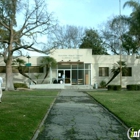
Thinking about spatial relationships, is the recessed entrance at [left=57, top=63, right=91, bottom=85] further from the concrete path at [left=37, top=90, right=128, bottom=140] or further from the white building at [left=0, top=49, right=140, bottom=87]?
the concrete path at [left=37, top=90, right=128, bottom=140]

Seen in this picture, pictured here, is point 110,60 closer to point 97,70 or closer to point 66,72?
point 97,70

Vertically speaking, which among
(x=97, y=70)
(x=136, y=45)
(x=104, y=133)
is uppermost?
(x=136, y=45)

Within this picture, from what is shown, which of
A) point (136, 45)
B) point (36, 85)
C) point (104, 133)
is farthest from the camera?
point (136, 45)

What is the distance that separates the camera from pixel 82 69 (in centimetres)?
4238

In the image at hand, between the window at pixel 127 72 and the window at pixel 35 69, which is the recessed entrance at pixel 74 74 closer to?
the window at pixel 35 69

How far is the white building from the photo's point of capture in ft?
138

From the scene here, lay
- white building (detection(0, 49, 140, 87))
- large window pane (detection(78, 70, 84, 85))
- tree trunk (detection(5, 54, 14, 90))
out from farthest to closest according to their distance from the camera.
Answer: large window pane (detection(78, 70, 84, 85)) < white building (detection(0, 49, 140, 87)) < tree trunk (detection(5, 54, 14, 90))

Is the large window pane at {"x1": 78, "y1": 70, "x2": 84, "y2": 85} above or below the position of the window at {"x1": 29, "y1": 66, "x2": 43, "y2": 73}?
below

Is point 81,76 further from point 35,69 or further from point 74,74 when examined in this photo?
point 35,69

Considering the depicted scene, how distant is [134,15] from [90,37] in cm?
2511

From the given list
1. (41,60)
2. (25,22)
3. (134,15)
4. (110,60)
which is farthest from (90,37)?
(25,22)

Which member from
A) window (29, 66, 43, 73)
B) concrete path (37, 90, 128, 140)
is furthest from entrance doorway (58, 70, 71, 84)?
concrete path (37, 90, 128, 140)

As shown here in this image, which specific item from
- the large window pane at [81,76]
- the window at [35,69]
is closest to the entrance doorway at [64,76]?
the large window pane at [81,76]

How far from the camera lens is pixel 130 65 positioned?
4306 cm
